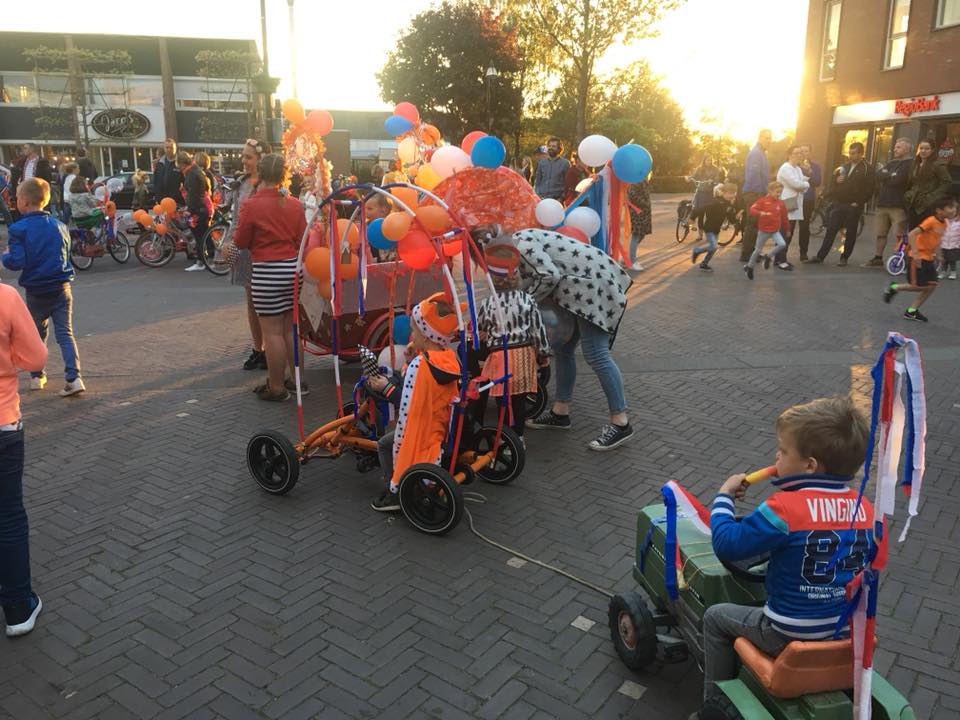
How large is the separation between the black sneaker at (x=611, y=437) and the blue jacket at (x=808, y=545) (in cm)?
307

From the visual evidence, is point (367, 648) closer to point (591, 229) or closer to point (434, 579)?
point (434, 579)

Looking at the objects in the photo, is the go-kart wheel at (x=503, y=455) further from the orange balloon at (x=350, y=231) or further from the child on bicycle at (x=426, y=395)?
the orange balloon at (x=350, y=231)

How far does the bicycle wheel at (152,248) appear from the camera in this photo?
1376cm

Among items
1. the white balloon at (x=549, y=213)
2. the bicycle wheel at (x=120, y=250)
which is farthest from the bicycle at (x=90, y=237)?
the white balloon at (x=549, y=213)

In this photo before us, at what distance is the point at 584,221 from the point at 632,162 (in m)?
0.64

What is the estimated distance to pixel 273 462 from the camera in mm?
4738

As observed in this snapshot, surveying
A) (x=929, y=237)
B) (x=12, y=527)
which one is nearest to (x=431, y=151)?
(x=929, y=237)

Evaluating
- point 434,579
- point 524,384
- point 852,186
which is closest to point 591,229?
point 524,384

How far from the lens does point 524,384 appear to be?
4762mm

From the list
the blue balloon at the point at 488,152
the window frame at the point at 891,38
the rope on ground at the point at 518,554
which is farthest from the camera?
the window frame at the point at 891,38

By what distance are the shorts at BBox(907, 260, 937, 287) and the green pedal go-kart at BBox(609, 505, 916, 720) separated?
7154mm

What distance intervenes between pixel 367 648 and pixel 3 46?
5226 centimetres

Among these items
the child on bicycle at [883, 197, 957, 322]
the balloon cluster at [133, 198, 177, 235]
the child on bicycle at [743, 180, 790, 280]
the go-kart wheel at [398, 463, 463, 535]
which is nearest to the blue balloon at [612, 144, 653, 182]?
the go-kart wheel at [398, 463, 463, 535]

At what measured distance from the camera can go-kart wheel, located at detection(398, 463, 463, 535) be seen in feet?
13.2
